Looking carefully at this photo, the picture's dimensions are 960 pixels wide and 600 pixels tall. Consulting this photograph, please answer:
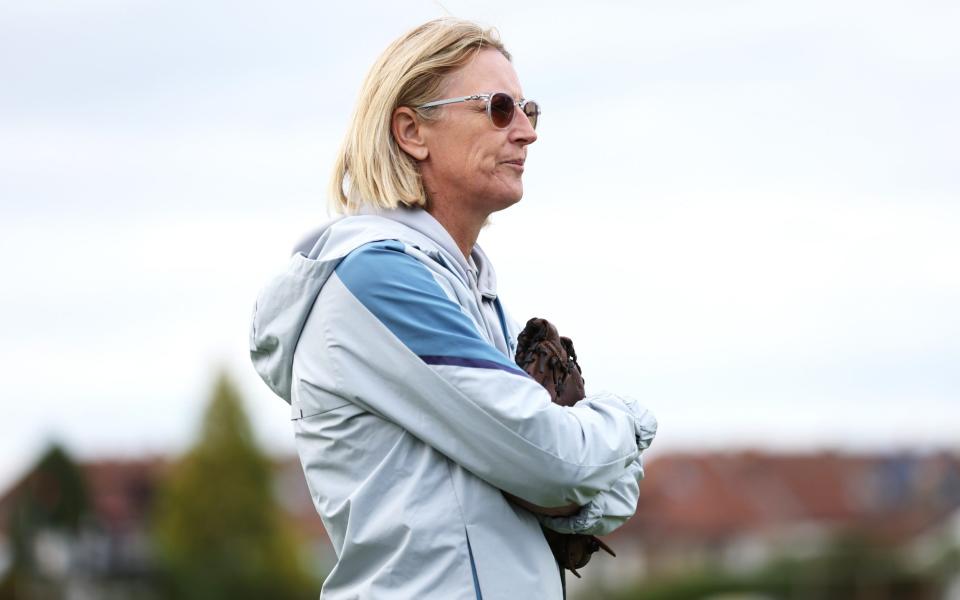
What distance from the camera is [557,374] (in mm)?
3498

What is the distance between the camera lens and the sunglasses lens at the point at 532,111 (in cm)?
378

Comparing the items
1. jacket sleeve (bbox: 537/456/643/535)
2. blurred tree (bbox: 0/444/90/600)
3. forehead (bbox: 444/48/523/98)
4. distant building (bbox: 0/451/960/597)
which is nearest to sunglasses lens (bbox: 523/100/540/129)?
forehead (bbox: 444/48/523/98)

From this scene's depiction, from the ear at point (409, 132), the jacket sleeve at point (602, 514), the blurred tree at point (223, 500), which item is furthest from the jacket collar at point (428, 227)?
the blurred tree at point (223, 500)

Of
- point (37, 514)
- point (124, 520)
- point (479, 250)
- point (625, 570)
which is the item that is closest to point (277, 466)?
point (37, 514)

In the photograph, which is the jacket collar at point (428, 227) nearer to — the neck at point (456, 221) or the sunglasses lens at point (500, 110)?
the neck at point (456, 221)

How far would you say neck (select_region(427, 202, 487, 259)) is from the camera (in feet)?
12.1

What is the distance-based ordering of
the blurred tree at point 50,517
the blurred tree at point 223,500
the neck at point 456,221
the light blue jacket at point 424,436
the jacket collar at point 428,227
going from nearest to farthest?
the light blue jacket at point 424,436
the jacket collar at point 428,227
the neck at point 456,221
the blurred tree at point 50,517
the blurred tree at point 223,500

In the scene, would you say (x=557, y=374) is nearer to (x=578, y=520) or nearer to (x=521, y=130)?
(x=578, y=520)

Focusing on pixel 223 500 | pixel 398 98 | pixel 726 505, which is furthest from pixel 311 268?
pixel 726 505

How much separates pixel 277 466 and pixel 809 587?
65.3ft

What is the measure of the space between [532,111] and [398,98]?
331 millimetres

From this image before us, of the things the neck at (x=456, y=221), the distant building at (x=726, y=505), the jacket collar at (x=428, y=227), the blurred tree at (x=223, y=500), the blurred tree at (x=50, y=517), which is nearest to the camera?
the jacket collar at (x=428, y=227)

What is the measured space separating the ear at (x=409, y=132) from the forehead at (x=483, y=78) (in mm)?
100

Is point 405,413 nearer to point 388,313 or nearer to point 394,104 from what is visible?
point 388,313
